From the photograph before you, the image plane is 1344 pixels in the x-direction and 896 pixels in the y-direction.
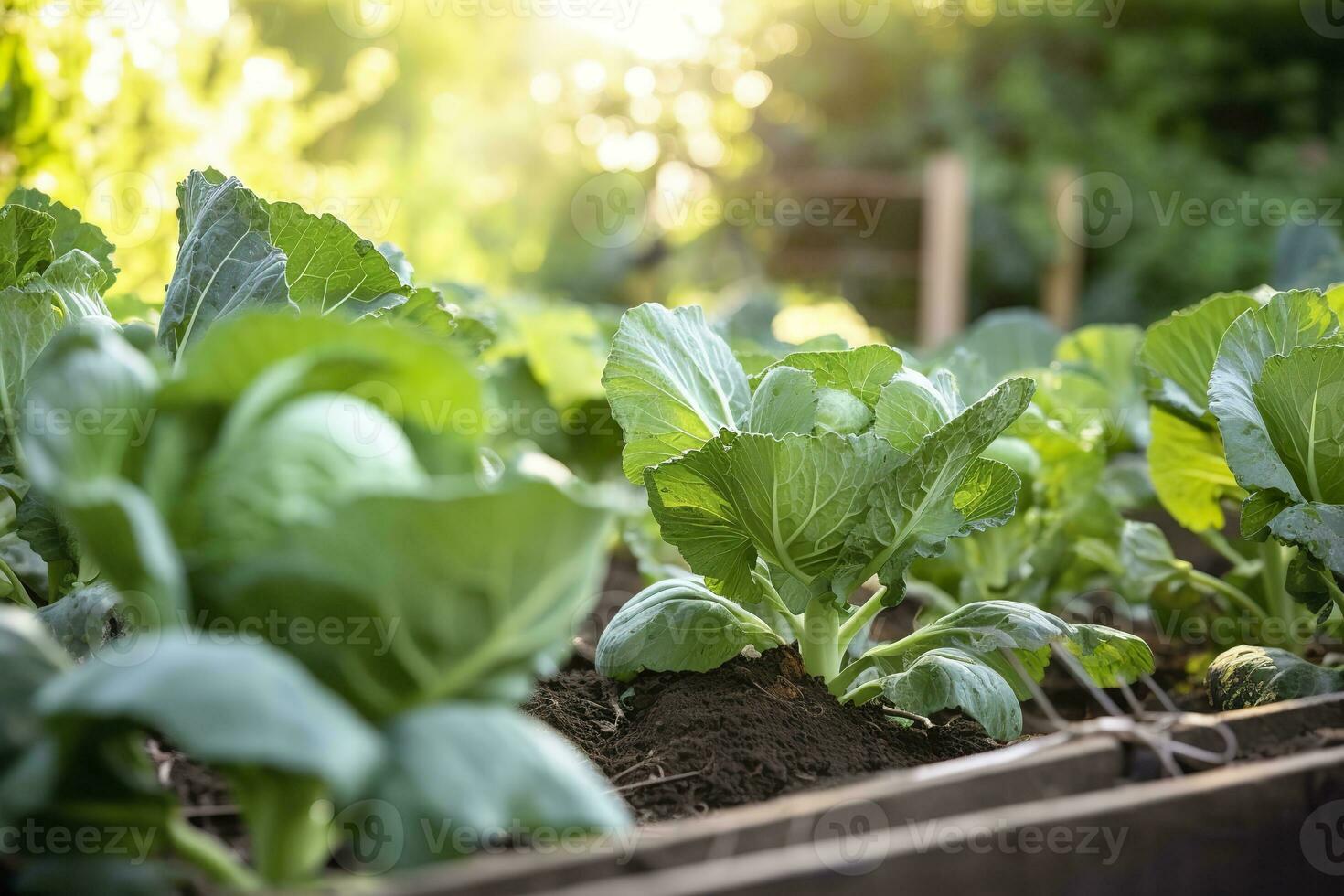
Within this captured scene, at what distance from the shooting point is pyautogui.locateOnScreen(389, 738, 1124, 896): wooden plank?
A: 995 millimetres

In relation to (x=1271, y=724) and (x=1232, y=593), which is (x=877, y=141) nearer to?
(x=1232, y=593)

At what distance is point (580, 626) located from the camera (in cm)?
278

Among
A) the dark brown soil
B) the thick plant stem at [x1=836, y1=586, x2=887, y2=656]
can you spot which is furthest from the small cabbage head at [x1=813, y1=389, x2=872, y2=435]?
the dark brown soil

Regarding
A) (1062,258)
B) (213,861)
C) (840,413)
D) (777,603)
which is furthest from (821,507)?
(1062,258)

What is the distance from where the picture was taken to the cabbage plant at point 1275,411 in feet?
6.15

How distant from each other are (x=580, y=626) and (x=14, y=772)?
186cm

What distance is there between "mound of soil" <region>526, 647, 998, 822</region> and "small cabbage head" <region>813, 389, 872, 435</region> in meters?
0.45

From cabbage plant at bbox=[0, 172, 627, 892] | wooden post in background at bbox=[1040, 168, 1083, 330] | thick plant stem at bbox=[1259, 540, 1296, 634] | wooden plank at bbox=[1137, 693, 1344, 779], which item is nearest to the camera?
cabbage plant at bbox=[0, 172, 627, 892]

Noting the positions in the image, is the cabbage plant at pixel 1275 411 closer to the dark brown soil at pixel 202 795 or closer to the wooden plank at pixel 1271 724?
the wooden plank at pixel 1271 724

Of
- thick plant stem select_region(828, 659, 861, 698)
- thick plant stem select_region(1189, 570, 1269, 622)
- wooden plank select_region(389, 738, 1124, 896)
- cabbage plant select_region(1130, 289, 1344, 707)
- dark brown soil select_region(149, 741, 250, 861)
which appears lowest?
thick plant stem select_region(1189, 570, 1269, 622)

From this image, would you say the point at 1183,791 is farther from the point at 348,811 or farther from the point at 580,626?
the point at 580,626

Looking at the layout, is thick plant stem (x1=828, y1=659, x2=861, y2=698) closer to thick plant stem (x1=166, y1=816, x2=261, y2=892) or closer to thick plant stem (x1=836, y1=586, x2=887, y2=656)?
thick plant stem (x1=836, y1=586, x2=887, y2=656)

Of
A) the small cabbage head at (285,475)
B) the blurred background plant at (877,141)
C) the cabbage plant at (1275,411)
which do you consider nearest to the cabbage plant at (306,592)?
the small cabbage head at (285,475)

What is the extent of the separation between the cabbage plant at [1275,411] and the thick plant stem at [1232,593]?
0.89 feet
